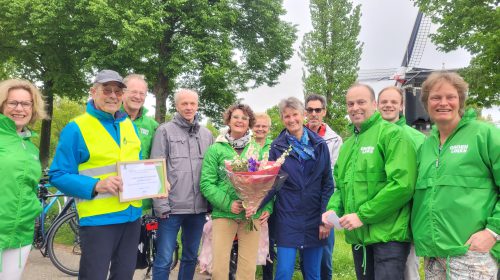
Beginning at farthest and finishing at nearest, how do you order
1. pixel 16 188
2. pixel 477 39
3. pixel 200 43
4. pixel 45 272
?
pixel 200 43, pixel 477 39, pixel 45 272, pixel 16 188

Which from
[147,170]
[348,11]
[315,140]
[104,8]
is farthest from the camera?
[348,11]

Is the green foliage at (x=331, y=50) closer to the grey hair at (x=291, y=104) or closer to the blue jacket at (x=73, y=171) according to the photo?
the grey hair at (x=291, y=104)

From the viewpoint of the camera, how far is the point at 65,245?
585 centimetres

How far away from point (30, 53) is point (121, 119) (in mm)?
18452

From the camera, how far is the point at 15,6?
16.7 m

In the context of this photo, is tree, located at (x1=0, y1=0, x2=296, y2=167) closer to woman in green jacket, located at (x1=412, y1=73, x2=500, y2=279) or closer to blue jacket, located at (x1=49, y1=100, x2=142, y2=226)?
blue jacket, located at (x1=49, y1=100, x2=142, y2=226)

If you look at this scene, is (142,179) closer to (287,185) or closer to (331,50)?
(287,185)

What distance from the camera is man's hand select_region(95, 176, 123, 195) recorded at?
3043 millimetres

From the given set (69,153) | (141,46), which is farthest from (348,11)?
(69,153)

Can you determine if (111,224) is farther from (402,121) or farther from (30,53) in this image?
(30,53)

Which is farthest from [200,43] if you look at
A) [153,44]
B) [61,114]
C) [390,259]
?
[61,114]

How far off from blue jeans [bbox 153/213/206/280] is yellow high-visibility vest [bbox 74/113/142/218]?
1027mm

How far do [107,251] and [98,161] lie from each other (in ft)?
2.32

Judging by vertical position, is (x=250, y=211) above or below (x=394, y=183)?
below
